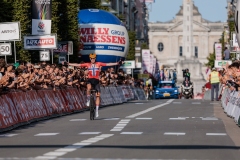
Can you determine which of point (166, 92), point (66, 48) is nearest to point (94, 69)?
point (66, 48)

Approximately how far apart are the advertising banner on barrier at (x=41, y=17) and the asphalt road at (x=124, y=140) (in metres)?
12.1

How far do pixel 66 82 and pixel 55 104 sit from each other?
4.29 metres

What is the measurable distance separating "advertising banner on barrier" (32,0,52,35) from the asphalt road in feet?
39.6

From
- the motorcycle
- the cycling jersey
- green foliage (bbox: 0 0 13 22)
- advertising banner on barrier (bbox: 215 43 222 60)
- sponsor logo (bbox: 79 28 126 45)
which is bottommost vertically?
the motorcycle

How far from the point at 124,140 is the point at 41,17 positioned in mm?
20248

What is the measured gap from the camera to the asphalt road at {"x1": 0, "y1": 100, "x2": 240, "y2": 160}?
46.9 ft

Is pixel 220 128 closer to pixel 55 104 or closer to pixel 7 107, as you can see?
pixel 7 107

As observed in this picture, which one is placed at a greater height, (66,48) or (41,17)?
(41,17)

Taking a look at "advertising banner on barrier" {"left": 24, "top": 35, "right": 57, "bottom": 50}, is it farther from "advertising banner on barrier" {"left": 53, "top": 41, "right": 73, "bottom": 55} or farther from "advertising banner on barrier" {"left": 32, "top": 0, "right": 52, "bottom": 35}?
"advertising banner on barrier" {"left": 53, "top": 41, "right": 73, "bottom": 55}

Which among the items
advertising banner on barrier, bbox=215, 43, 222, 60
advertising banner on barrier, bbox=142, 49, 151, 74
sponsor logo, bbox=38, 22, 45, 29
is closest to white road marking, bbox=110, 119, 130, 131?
sponsor logo, bbox=38, 22, 45, 29

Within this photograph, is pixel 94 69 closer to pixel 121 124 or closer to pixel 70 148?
pixel 121 124

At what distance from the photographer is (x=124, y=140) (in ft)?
57.7

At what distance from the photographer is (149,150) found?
15.1m

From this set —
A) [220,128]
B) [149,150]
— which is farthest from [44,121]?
[149,150]
